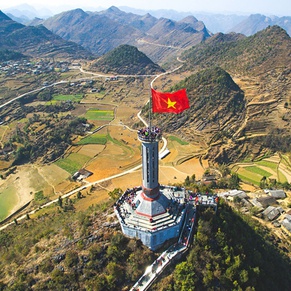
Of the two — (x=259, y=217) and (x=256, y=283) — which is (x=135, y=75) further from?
(x=256, y=283)

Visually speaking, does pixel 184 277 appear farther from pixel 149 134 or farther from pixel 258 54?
pixel 258 54

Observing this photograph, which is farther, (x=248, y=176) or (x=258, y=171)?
(x=258, y=171)

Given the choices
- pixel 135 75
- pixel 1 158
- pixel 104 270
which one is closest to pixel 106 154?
Result: pixel 1 158

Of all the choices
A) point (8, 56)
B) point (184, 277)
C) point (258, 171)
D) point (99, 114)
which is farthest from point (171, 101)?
point (8, 56)

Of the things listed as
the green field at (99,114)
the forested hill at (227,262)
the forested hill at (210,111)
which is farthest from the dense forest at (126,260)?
the green field at (99,114)

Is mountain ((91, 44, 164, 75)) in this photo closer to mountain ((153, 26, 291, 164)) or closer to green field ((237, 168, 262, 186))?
mountain ((153, 26, 291, 164))

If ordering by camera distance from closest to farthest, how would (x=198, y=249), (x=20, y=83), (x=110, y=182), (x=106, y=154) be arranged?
(x=198, y=249), (x=110, y=182), (x=106, y=154), (x=20, y=83)
